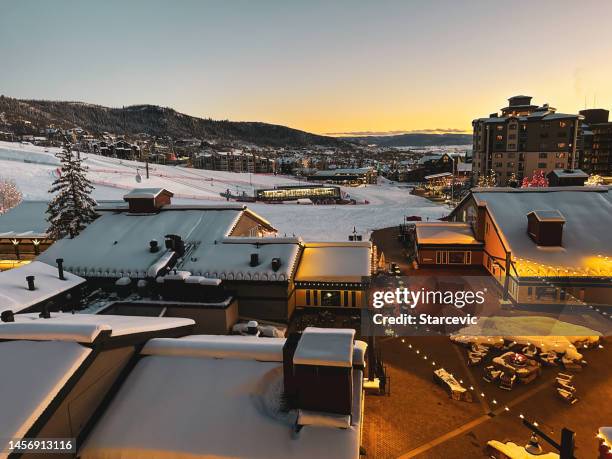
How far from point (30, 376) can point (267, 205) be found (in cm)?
5934

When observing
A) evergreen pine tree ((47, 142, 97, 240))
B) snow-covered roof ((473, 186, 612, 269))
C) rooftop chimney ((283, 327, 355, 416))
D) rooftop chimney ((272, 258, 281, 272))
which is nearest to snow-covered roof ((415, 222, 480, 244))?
snow-covered roof ((473, 186, 612, 269))

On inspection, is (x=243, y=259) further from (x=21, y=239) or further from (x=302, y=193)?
(x=302, y=193)

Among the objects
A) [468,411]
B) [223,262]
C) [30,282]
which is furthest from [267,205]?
[468,411]

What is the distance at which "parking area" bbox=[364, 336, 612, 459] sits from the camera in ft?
42.2

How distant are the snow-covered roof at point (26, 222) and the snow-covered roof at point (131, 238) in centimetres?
1319

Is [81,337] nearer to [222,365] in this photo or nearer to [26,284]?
[222,365]

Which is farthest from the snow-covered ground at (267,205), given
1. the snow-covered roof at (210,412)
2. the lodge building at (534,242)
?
the snow-covered roof at (210,412)

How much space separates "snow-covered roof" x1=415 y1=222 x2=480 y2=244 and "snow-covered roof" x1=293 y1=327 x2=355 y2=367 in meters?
25.7

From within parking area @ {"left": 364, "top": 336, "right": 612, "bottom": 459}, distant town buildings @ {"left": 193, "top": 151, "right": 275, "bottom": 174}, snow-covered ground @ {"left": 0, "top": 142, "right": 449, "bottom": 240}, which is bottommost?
parking area @ {"left": 364, "top": 336, "right": 612, "bottom": 459}

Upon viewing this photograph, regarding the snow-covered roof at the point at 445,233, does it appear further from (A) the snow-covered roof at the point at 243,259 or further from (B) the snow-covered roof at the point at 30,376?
(B) the snow-covered roof at the point at 30,376

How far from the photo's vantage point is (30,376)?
755 cm

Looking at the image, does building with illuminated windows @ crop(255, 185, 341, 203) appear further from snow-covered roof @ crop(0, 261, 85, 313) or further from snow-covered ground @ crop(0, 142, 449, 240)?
snow-covered roof @ crop(0, 261, 85, 313)

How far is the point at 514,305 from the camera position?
24.3 meters

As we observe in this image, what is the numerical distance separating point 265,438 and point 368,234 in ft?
130
